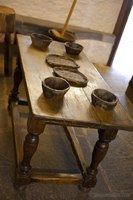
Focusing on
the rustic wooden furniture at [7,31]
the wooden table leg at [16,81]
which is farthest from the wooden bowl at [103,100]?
the rustic wooden furniture at [7,31]

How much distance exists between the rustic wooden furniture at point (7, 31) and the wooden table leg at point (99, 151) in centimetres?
207

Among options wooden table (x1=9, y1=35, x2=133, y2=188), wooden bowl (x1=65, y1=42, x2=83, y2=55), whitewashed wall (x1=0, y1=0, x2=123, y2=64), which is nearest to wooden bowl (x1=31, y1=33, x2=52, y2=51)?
wooden table (x1=9, y1=35, x2=133, y2=188)

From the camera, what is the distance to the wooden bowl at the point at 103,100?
161 centimetres

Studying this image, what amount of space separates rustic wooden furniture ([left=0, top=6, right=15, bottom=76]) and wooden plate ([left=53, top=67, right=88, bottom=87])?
1500mm

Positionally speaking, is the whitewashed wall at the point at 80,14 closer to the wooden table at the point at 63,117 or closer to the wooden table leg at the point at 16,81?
the wooden table leg at the point at 16,81

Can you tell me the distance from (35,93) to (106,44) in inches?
134

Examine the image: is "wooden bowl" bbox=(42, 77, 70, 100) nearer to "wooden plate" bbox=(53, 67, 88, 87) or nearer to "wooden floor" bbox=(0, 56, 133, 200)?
"wooden plate" bbox=(53, 67, 88, 87)

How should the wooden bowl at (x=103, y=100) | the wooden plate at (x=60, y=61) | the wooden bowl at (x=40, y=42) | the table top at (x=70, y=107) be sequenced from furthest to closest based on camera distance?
the wooden bowl at (x=40, y=42)
the wooden plate at (x=60, y=61)
the wooden bowl at (x=103, y=100)
the table top at (x=70, y=107)

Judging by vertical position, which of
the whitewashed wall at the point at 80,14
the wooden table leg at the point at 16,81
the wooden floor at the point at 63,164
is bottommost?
the wooden floor at the point at 63,164

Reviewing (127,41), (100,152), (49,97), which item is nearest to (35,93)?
(49,97)

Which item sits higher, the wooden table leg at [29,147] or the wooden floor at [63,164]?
the wooden table leg at [29,147]

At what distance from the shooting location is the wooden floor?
189 centimetres

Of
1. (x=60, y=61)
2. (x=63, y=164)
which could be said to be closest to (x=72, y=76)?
(x=60, y=61)

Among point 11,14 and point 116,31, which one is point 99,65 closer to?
point 116,31
